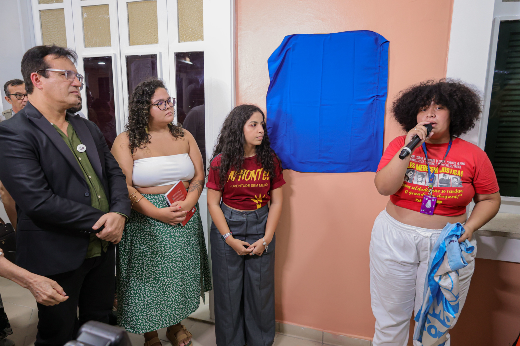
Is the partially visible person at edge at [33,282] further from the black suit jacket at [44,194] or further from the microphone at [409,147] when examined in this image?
the microphone at [409,147]

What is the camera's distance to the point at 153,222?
180 cm

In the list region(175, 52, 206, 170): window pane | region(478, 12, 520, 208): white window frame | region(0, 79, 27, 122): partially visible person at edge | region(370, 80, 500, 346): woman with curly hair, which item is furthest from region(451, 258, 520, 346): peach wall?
region(0, 79, 27, 122): partially visible person at edge

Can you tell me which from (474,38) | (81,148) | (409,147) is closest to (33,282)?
(81,148)

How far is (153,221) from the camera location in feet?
5.92

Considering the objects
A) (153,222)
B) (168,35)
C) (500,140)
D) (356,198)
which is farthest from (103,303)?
(500,140)

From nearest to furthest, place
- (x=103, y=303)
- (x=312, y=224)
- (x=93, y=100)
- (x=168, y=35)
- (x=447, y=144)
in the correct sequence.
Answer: (x=447, y=144)
(x=103, y=303)
(x=312, y=224)
(x=168, y=35)
(x=93, y=100)

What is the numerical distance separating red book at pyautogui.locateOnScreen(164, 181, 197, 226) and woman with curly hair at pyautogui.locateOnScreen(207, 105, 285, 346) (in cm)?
16

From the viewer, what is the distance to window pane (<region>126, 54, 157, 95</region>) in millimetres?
2281

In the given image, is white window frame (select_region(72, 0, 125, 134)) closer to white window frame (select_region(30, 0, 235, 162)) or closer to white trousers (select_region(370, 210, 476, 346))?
white window frame (select_region(30, 0, 235, 162))

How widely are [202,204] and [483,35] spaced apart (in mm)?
2016

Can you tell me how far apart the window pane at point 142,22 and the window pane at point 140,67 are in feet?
0.36

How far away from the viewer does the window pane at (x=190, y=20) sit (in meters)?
2.11

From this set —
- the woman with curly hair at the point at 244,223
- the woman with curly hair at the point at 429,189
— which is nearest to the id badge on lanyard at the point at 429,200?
the woman with curly hair at the point at 429,189

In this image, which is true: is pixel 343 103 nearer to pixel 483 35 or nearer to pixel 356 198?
pixel 356 198
